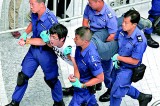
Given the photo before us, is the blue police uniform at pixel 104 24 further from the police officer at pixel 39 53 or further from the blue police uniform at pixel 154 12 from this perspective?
the blue police uniform at pixel 154 12

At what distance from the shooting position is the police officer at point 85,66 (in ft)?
17.4

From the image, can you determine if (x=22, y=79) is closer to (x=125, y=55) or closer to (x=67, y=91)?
(x=67, y=91)

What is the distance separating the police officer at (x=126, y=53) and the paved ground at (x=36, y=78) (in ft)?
2.37

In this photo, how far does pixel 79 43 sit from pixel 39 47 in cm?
76

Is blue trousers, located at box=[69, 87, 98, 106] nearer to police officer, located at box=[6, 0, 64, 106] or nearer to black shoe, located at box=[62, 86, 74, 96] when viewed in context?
police officer, located at box=[6, 0, 64, 106]

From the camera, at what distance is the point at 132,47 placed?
575 centimetres

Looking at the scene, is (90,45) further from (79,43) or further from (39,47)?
(39,47)

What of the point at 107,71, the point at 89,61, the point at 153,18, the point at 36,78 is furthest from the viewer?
the point at 153,18

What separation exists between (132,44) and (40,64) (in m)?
1.17

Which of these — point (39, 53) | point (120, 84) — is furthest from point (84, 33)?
point (120, 84)

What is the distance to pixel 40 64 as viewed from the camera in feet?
19.6

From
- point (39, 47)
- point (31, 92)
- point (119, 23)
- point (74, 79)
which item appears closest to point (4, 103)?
point (31, 92)

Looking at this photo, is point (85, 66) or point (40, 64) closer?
point (85, 66)

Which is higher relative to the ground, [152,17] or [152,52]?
[152,17]
